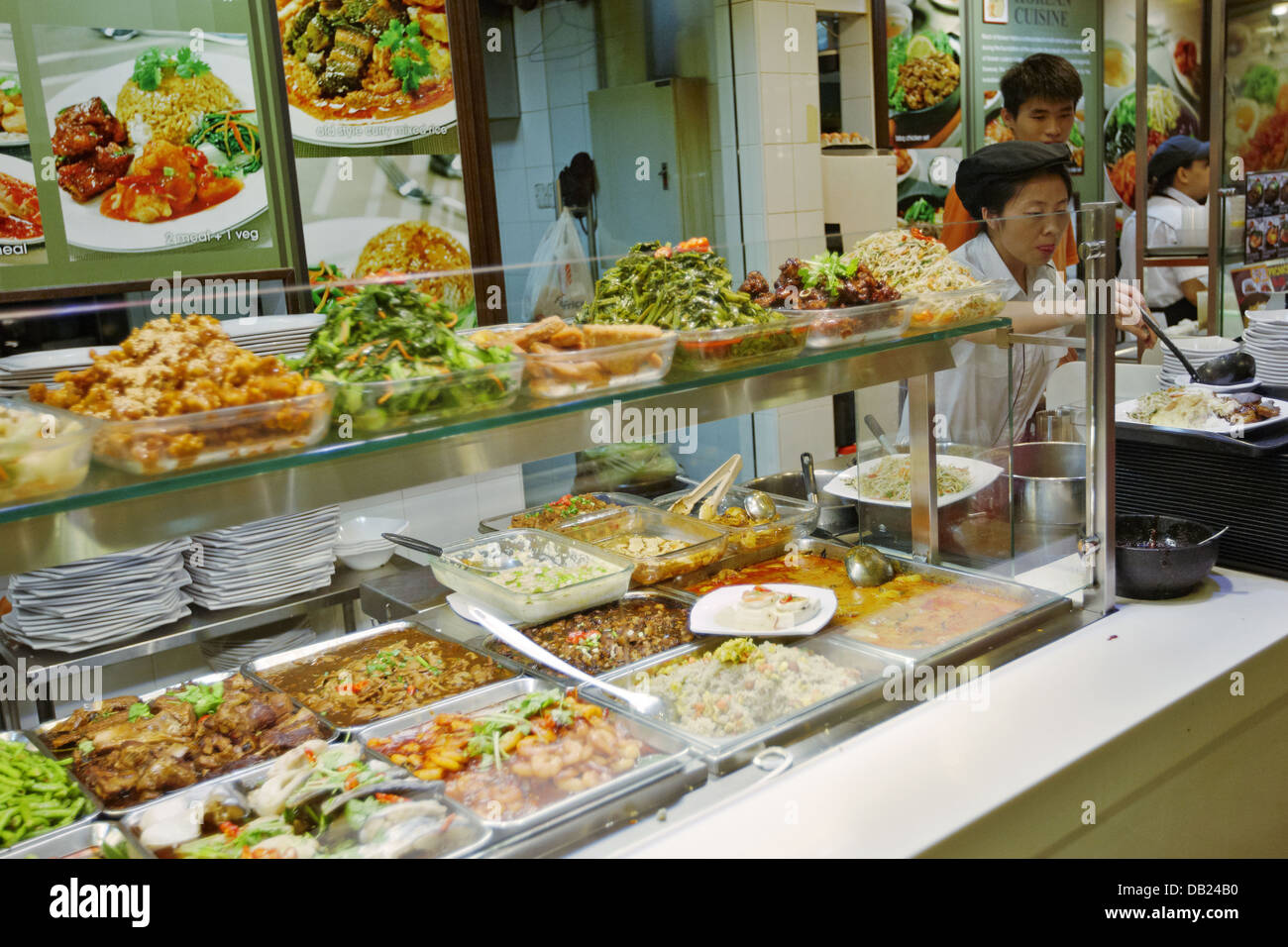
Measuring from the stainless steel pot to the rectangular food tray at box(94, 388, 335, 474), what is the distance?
1.60m

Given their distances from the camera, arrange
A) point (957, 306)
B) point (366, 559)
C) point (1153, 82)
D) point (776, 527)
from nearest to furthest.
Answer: point (957, 306) → point (776, 527) → point (366, 559) → point (1153, 82)

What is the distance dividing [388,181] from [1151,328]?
9.59 feet

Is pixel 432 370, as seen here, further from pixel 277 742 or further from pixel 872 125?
pixel 872 125

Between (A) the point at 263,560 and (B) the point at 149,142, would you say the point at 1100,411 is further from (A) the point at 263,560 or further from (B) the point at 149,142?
(B) the point at 149,142

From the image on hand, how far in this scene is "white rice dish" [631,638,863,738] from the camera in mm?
1831

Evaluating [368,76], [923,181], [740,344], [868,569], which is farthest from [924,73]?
[740,344]

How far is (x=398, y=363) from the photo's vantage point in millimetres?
1500

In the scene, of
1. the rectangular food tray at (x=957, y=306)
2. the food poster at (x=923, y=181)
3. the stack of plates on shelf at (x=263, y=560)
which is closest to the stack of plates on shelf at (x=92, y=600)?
the stack of plates on shelf at (x=263, y=560)

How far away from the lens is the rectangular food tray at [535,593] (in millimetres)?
2199

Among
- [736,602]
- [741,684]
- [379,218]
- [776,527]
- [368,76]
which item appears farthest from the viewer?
[379,218]

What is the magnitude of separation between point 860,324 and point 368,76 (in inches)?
115

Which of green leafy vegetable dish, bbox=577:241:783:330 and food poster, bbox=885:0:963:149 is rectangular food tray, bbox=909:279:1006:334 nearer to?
green leafy vegetable dish, bbox=577:241:783:330

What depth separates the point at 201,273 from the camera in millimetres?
3805
